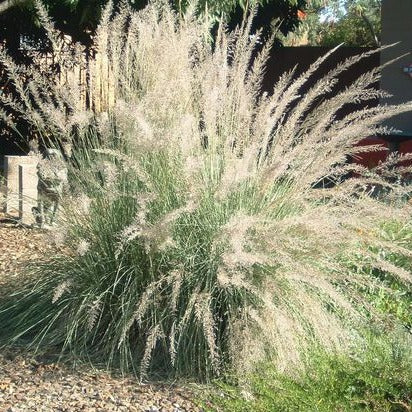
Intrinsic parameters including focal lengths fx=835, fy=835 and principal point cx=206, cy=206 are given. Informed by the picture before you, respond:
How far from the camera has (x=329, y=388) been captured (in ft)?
13.9

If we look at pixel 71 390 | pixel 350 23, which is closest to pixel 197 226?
pixel 71 390

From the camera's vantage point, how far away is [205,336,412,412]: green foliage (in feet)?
13.3

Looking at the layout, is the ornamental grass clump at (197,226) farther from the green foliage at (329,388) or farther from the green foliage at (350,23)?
the green foliage at (350,23)

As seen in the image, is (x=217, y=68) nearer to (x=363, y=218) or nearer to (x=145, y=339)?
(x=363, y=218)

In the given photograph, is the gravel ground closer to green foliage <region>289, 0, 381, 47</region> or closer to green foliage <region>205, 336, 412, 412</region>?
green foliage <region>205, 336, 412, 412</region>

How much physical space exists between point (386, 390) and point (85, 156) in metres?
2.26

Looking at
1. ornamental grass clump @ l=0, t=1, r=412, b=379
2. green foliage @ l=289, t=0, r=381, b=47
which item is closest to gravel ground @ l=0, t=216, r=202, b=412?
ornamental grass clump @ l=0, t=1, r=412, b=379

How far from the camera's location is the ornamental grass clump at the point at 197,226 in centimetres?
429

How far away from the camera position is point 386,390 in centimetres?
416

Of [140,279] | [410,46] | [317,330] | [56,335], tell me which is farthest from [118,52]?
[410,46]

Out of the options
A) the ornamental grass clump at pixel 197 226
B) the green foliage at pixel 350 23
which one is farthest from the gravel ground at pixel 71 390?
the green foliage at pixel 350 23

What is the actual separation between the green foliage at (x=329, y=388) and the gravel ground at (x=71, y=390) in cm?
24

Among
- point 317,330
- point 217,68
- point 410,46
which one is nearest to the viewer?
point 317,330

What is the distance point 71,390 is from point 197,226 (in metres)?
1.07
